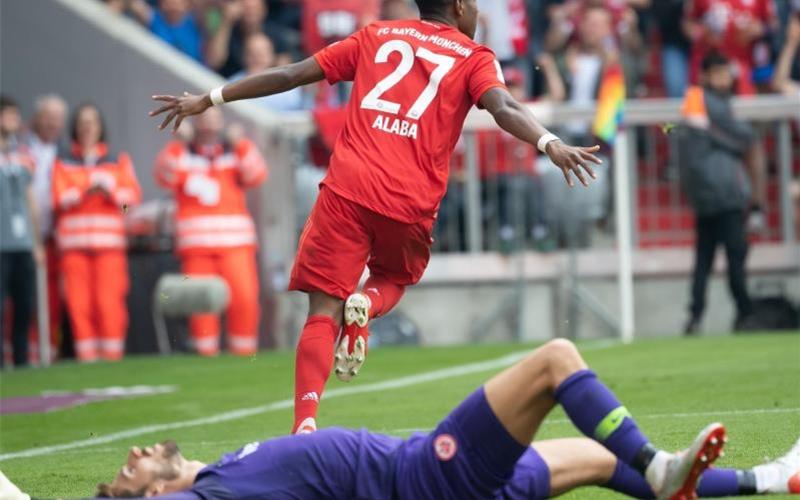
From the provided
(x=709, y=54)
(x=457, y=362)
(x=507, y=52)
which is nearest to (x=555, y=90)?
(x=507, y=52)

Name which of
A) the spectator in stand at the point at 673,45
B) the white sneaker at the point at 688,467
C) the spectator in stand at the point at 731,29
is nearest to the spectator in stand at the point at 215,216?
the spectator in stand at the point at 673,45

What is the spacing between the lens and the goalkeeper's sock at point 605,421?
6227 millimetres

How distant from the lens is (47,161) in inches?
710

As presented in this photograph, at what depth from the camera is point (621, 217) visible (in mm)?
17797

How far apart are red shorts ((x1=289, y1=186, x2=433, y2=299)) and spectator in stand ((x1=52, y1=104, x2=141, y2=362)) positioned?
9.15 m

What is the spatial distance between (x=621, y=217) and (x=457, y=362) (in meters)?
3.35

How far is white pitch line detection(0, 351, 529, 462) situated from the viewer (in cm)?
1037

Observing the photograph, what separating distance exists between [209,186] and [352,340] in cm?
930

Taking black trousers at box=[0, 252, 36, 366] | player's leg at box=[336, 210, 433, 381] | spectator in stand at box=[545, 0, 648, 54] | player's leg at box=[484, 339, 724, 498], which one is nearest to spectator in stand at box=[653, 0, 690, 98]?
spectator in stand at box=[545, 0, 648, 54]

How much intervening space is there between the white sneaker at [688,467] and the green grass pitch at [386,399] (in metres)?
1.09

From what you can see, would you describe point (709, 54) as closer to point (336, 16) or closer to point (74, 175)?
point (336, 16)

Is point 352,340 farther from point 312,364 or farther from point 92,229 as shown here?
point 92,229

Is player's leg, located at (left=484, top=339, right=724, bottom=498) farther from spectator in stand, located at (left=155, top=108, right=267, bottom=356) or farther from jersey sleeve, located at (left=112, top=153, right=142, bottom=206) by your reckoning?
jersey sleeve, located at (left=112, top=153, right=142, bottom=206)

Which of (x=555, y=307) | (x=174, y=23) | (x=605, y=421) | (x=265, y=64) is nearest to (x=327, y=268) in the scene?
(x=605, y=421)
